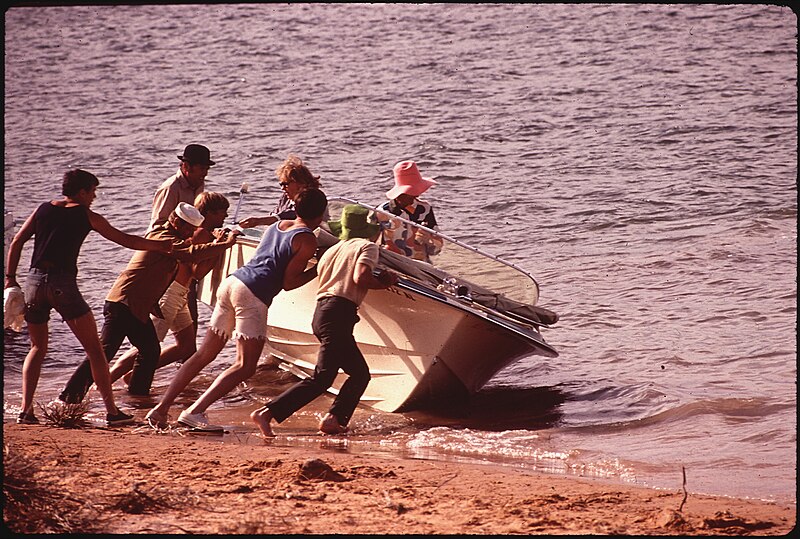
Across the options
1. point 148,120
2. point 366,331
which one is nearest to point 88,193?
point 366,331

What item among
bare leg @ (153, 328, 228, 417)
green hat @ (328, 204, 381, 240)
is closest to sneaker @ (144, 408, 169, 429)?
bare leg @ (153, 328, 228, 417)

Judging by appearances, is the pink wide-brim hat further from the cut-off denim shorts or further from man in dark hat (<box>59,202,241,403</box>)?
the cut-off denim shorts

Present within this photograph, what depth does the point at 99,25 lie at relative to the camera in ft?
99.4

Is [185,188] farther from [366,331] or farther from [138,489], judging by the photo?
[138,489]

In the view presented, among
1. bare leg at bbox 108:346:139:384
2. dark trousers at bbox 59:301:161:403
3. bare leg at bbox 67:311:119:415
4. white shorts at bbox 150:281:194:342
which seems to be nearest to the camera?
bare leg at bbox 67:311:119:415

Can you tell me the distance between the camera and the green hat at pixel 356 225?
845 cm

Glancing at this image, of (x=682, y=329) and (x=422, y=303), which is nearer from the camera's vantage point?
(x=422, y=303)

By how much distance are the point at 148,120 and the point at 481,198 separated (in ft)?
26.7

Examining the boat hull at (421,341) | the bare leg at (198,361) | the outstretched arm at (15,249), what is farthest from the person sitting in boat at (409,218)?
the outstretched arm at (15,249)

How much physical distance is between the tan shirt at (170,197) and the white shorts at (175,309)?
20.1 inches

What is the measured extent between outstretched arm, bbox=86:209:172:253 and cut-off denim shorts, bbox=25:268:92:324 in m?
0.35

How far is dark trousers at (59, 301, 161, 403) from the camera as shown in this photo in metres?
8.38

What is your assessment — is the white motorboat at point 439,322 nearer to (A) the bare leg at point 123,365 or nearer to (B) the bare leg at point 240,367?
(B) the bare leg at point 240,367

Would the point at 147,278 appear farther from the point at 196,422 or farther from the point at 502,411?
the point at 502,411
